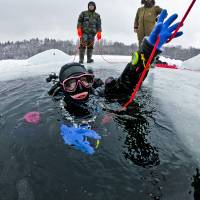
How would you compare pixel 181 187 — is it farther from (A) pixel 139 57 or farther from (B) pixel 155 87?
(B) pixel 155 87

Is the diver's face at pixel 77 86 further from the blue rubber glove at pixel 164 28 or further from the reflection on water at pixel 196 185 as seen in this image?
the reflection on water at pixel 196 185

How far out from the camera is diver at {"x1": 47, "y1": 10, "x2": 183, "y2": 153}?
3246 millimetres

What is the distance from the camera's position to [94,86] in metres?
4.38

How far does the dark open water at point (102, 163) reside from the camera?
2.50 metres

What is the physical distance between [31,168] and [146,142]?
124 centimetres

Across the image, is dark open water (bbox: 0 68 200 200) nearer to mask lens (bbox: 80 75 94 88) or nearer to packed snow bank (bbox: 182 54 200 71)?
mask lens (bbox: 80 75 94 88)

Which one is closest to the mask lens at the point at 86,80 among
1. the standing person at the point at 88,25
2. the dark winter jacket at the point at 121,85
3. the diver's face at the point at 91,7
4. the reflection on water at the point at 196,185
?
the dark winter jacket at the point at 121,85

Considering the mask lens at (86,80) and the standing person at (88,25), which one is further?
the standing person at (88,25)

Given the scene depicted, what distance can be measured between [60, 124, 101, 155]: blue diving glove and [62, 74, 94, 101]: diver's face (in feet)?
1.74

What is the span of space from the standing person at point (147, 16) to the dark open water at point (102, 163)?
12.8 feet

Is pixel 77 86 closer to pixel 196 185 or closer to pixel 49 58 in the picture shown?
pixel 196 185

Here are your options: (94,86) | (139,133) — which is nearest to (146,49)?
(139,133)

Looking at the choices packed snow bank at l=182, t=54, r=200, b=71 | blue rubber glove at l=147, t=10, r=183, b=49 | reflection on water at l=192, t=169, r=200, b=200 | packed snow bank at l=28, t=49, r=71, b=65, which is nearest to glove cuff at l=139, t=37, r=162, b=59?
blue rubber glove at l=147, t=10, r=183, b=49

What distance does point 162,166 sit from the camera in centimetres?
283
